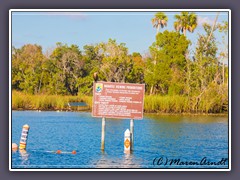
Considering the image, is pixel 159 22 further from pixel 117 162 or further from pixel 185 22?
pixel 117 162

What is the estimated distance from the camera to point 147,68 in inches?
1035

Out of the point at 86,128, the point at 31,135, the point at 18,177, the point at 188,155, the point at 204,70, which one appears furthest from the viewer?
the point at 204,70

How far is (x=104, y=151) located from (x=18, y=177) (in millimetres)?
3940

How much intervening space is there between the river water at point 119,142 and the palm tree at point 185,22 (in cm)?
282

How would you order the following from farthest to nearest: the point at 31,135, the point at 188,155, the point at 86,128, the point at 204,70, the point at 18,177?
the point at 204,70
the point at 86,128
the point at 31,135
the point at 188,155
the point at 18,177

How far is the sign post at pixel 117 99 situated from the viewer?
17609mm

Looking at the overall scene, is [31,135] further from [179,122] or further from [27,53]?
[179,122]

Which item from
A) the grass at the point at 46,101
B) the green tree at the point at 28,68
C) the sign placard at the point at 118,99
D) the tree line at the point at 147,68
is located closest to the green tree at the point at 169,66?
the tree line at the point at 147,68

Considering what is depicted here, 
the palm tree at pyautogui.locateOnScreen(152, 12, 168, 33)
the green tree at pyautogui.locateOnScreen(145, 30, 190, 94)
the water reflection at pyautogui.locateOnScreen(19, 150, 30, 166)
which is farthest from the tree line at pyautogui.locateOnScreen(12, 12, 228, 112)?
the water reflection at pyautogui.locateOnScreen(19, 150, 30, 166)

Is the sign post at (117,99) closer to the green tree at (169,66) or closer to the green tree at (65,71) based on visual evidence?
the green tree at (65,71)

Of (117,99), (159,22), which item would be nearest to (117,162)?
(117,99)

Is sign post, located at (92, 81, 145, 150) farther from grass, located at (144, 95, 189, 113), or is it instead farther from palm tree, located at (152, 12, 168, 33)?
grass, located at (144, 95, 189, 113)

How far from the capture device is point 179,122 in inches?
984
